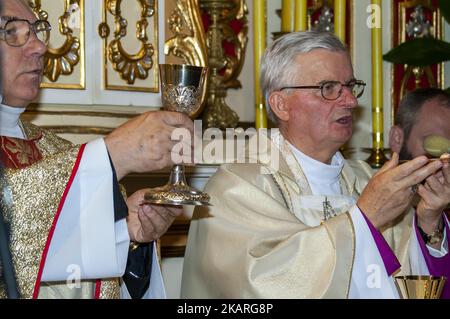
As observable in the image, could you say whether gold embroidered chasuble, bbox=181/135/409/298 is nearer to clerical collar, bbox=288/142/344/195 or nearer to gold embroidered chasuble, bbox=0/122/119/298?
clerical collar, bbox=288/142/344/195

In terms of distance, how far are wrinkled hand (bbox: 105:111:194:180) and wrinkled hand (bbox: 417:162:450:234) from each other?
1.14 metres

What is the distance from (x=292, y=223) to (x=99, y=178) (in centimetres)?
86

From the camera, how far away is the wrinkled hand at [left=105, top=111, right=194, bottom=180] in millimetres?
2535

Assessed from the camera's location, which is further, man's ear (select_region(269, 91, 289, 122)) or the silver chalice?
man's ear (select_region(269, 91, 289, 122))

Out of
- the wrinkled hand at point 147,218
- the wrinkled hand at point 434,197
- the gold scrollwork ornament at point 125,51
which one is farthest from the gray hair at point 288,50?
the wrinkled hand at point 147,218

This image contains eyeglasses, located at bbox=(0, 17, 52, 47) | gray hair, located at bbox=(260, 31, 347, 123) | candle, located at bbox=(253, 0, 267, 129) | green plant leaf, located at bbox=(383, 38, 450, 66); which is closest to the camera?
eyeglasses, located at bbox=(0, 17, 52, 47)

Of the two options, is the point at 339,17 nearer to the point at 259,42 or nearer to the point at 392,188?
the point at 259,42

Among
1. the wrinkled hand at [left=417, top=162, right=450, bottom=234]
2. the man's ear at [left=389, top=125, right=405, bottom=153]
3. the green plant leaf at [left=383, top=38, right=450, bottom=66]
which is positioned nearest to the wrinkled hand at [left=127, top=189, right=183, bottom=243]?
the wrinkled hand at [left=417, top=162, right=450, bottom=234]

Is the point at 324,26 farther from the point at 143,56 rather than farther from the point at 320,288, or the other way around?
the point at 320,288

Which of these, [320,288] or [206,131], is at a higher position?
[206,131]

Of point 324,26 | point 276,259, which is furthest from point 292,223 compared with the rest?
point 324,26

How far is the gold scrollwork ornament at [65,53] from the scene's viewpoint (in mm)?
3418
